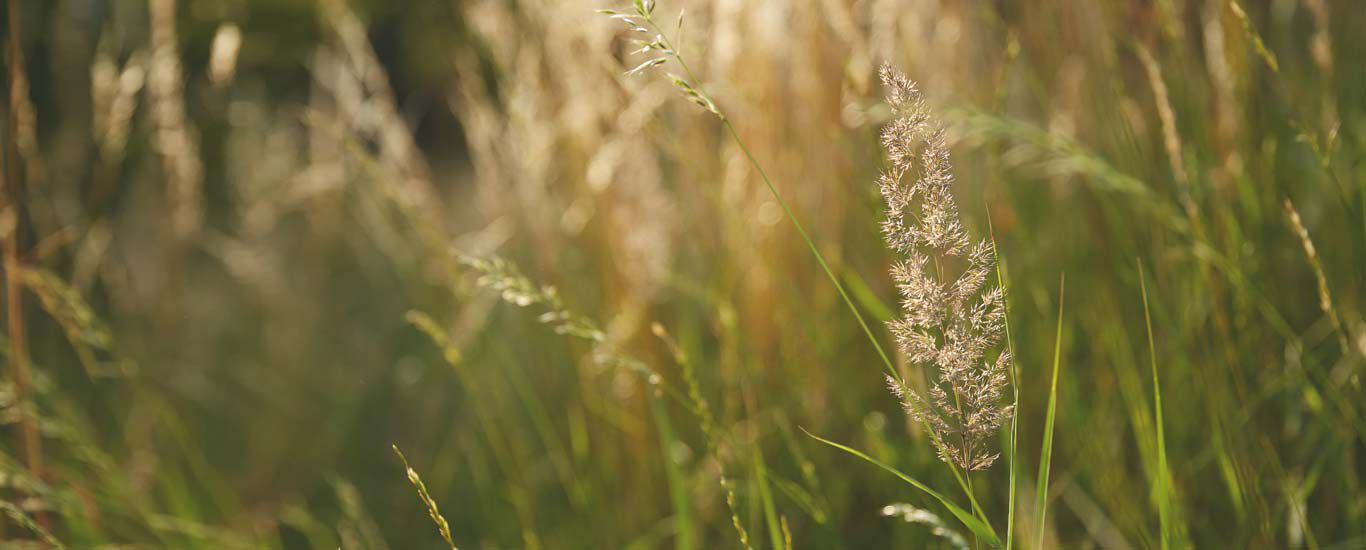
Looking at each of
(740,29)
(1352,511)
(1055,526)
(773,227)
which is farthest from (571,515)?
(1352,511)

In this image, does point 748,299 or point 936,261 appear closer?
point 936,261

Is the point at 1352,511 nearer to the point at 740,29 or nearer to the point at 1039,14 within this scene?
the point at 1039,14

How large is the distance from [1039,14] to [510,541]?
1.31m

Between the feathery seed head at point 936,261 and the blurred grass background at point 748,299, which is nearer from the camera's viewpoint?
the feathery seed head at point 936,261

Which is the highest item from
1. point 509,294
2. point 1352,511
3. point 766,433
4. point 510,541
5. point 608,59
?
point 608,59

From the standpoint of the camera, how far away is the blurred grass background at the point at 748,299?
1205mm

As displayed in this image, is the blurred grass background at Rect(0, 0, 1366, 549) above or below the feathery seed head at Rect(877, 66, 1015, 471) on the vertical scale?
below

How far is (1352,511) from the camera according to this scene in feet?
3.53

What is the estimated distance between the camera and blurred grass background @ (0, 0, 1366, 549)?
1205mm

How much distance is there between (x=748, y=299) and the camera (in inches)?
68.3

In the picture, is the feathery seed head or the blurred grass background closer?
the feathery seed head

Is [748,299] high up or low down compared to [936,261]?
down

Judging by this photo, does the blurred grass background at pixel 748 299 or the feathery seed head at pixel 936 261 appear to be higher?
the feathery seed head at pixel 936 261

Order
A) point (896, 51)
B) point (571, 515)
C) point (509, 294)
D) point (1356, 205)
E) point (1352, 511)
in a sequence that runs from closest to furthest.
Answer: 1. point (509, 294)
2. point (1352, 511)
3. point (1356, 205)
4. point (896, 51)
5. point (571, 515)
